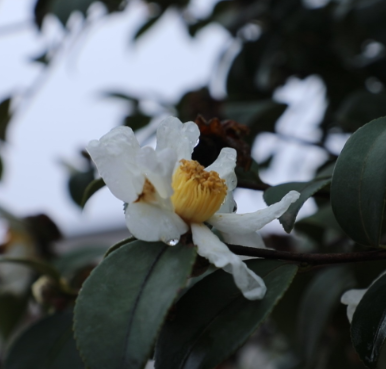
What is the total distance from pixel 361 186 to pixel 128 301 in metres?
0.21

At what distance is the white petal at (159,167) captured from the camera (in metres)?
0.36

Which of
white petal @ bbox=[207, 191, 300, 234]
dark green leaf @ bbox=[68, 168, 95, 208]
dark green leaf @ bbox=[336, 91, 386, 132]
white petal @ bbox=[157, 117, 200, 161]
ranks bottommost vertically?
dark green leaf @ bbox=[68, 168, 95, 208]

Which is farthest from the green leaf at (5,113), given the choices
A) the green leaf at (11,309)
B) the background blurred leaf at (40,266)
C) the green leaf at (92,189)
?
the green leaf at (92,189)

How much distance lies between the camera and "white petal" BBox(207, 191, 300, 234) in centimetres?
39

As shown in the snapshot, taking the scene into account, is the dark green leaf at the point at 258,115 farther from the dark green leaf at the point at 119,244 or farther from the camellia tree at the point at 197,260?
the dark green leaf at the point at 119,244

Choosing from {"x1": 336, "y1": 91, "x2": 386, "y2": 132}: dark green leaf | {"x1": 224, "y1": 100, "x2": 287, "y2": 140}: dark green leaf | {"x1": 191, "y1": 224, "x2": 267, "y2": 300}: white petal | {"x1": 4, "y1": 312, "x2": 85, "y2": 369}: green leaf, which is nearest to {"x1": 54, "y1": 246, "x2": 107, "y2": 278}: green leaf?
{"x1": 4, "y1": 312, "x2": 85, "y2": 369}: green leaf

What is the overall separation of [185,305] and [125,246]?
0.06 metres

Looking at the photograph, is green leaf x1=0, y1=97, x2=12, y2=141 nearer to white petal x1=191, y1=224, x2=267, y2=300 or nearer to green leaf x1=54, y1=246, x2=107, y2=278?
green leaf x1=54, y1=246, x2=107, y2=278

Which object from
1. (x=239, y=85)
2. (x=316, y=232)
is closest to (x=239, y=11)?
(x=239, y=85)

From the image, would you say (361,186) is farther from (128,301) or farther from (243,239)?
(128,301)

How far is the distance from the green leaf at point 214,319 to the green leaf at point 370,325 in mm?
81

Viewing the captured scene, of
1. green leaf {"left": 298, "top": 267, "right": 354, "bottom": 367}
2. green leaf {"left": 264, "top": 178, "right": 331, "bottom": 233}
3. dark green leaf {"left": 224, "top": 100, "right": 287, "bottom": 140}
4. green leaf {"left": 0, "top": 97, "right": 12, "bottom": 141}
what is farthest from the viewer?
green leaf {"left": 0, "top": 97, "right": 12, "bottom": 141}

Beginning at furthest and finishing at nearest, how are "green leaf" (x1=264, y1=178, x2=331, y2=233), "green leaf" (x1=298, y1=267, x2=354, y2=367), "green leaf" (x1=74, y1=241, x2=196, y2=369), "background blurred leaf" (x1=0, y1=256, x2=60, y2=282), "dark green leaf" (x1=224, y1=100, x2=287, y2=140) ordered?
"dark green leaf" (x1=224, y1=100, x2=287, y2=140) → "green leaf" (x1=298, y1=267, x2=354, y2=367) → "background blurred leaf" (x1=0, y1=256, x2=60, y2=282) → "green leaf" (x1=264, y1=178, x2=331, y2=233) → "green leaf" (x1=74, y1=241, x2=196, y2=369)

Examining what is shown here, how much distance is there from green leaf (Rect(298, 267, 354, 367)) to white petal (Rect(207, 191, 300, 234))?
39cm
